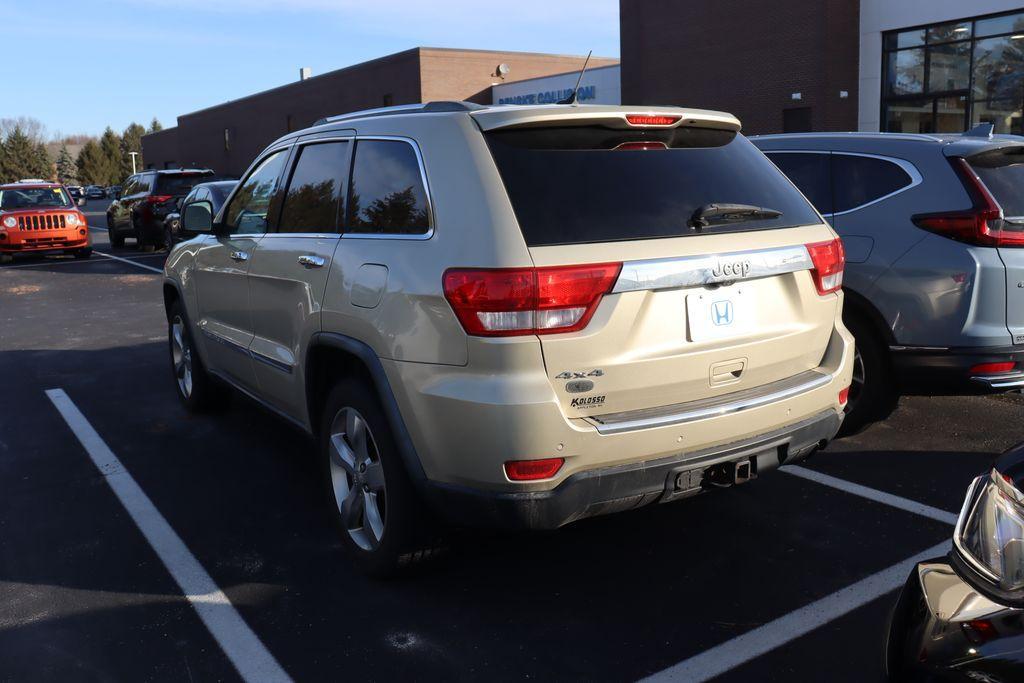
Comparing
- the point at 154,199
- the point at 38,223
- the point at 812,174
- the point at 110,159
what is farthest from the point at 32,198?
the point at 110,159

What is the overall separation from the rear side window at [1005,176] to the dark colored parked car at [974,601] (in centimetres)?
348

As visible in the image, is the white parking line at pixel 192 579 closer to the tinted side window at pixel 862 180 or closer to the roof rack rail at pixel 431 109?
the roof rack rail at pixel 431 109

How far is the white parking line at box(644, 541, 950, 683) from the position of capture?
3.12 m

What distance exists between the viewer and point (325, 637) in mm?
3418

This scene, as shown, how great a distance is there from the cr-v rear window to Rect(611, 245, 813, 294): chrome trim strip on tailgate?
0.41ft

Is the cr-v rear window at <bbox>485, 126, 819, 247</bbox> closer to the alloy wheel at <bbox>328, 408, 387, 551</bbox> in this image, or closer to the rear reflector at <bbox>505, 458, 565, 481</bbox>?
the rear reflector at <bbox>505, 458, 565, 481</bbox>

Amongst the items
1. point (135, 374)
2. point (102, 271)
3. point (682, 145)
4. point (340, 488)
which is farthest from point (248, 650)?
point (102, 271)

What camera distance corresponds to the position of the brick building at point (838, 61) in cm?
2342

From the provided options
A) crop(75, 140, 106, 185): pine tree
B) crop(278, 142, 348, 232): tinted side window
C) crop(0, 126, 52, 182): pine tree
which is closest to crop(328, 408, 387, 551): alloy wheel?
crop(278, 142, 348, 232): tinted side window

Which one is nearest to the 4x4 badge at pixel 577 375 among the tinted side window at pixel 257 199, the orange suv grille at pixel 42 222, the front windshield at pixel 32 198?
the tinted side window at pixel 257 199

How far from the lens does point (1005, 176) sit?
5.19 metres

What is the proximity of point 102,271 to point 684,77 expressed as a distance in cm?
2092

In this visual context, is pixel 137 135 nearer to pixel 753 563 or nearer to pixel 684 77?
pixel 684 77

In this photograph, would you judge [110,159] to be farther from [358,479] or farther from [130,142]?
[358,479]
